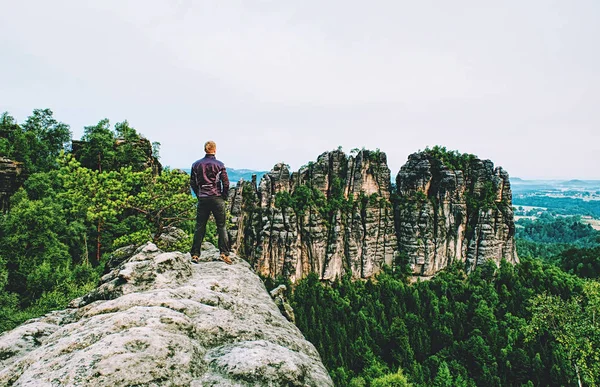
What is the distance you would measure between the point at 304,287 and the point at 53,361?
54.8 m

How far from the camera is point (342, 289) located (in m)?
58.2

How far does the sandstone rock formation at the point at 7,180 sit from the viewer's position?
2994 cm

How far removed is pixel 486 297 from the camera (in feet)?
166

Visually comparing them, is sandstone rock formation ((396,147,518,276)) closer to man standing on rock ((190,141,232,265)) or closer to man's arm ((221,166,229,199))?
man's arm ((221,166,229,199))

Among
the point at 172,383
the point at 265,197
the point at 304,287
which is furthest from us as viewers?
the point at 265,197

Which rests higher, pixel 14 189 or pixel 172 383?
pixel 14 189

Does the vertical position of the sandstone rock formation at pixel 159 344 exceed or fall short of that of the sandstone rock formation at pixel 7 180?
it falls short

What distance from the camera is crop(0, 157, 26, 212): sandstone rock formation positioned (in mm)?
29938

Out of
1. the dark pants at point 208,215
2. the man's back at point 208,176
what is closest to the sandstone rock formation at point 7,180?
the dark pants at point 208,215

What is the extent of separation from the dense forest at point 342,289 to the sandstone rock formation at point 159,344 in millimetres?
6466

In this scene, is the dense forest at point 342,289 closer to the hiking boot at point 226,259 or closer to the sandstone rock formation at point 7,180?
the sandstone rock formation at point 7,180

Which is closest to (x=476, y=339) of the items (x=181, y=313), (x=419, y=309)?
(x=419, y=309)

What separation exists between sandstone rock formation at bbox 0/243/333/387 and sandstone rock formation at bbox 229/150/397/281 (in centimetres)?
5242

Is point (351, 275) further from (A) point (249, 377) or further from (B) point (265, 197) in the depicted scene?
(A) point (249, 377)
